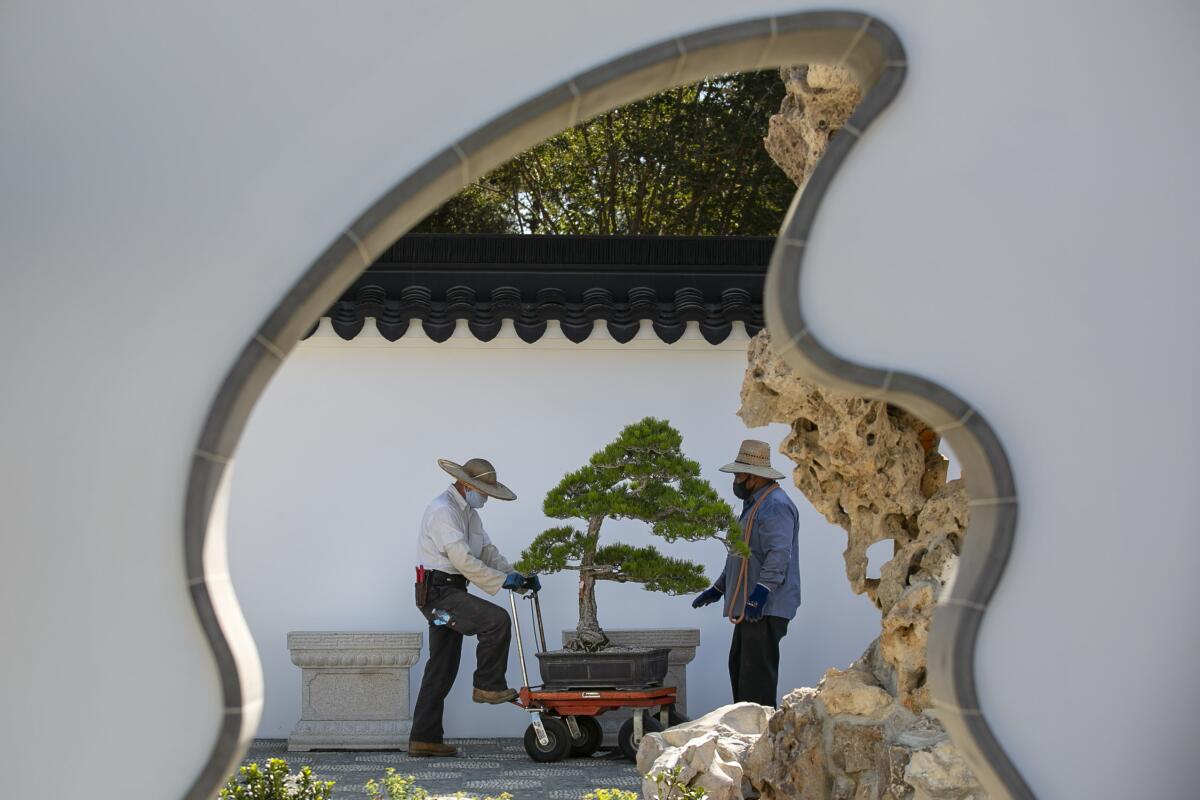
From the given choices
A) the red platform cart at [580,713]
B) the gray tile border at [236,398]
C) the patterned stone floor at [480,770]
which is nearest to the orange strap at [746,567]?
the red platform cart at [580,713]

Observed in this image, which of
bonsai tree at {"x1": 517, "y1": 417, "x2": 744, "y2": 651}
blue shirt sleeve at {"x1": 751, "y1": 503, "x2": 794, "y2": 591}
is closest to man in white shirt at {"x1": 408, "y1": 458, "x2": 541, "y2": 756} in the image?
bonsai tree at {"x1": 517, "y1": 417, "x2": 744, "y2": 651}

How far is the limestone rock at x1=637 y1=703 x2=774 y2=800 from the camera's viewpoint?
4.86m

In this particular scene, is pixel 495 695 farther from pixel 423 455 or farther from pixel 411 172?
pixel 411 172

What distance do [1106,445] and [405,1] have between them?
1746mm

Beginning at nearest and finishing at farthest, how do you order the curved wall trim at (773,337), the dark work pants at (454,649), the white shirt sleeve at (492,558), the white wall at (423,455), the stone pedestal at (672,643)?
the curved wall trim at (773,337)
the dark work pants at (454,649)
the white shirt sleeve at (492,558)
the stone pedestal at (672,643)
the white wall at (423,455)

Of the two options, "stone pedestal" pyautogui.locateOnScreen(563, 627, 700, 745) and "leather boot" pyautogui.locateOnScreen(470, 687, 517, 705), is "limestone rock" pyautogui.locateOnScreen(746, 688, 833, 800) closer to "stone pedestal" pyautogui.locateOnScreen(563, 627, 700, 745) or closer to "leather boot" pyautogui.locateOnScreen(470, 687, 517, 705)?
"leather boot" pyautogui.locateOnScreen(470, 687, 517, 705)

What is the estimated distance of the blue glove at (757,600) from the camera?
22.1ft

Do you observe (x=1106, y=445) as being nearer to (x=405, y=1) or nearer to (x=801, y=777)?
(x=405, y=1)

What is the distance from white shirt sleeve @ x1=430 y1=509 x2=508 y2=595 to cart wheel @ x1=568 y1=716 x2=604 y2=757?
34.2 inches

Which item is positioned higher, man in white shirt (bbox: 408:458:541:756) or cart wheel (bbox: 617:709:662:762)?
man in white shirt (bbox: 408:458:541:756)

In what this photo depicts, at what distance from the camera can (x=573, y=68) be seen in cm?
287

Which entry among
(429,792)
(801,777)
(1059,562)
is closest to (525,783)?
(429,792)

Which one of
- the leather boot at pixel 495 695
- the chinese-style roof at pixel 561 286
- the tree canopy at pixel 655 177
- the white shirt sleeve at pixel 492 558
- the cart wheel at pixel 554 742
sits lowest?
the cart wheel at pixel 554 742

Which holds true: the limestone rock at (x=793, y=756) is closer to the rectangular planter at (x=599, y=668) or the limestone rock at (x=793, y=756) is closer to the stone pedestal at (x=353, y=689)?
the rectangular planter at (x=599, y=668)
